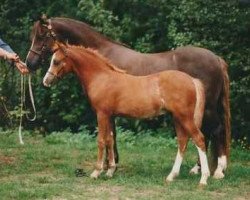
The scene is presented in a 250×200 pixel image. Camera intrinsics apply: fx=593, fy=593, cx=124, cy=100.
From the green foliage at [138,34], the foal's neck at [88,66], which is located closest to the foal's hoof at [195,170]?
the foal's neck at [88,66]

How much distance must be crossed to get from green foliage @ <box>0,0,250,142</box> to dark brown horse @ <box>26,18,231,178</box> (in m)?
1.95

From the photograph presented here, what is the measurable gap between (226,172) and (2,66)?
27.9ft

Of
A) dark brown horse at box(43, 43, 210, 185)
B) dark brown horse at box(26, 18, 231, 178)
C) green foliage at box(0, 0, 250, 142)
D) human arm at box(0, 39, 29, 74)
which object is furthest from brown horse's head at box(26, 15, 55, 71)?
green foliage at box(0, 0, 250, 142)

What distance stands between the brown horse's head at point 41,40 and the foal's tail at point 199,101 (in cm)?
248

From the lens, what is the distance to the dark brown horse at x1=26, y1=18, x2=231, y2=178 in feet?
29.2

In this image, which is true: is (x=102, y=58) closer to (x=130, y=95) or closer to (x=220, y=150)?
(x=130, y=95)

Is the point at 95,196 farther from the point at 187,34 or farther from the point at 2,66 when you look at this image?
the point at 2,66

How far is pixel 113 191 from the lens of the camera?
743 centimetres

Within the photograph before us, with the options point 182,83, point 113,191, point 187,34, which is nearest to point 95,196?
point 113,191

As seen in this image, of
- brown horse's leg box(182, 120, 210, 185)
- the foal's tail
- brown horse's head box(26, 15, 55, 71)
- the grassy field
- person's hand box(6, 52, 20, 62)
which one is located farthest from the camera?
brown horse's head box(26, 15, 55, 71)

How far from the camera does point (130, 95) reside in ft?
27.0

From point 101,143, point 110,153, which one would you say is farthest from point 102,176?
point 101,143

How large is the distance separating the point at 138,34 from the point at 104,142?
7.40 meters

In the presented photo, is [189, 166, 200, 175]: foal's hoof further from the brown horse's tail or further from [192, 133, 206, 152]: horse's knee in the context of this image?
[192, 133, 206, 152]: horse's knee
